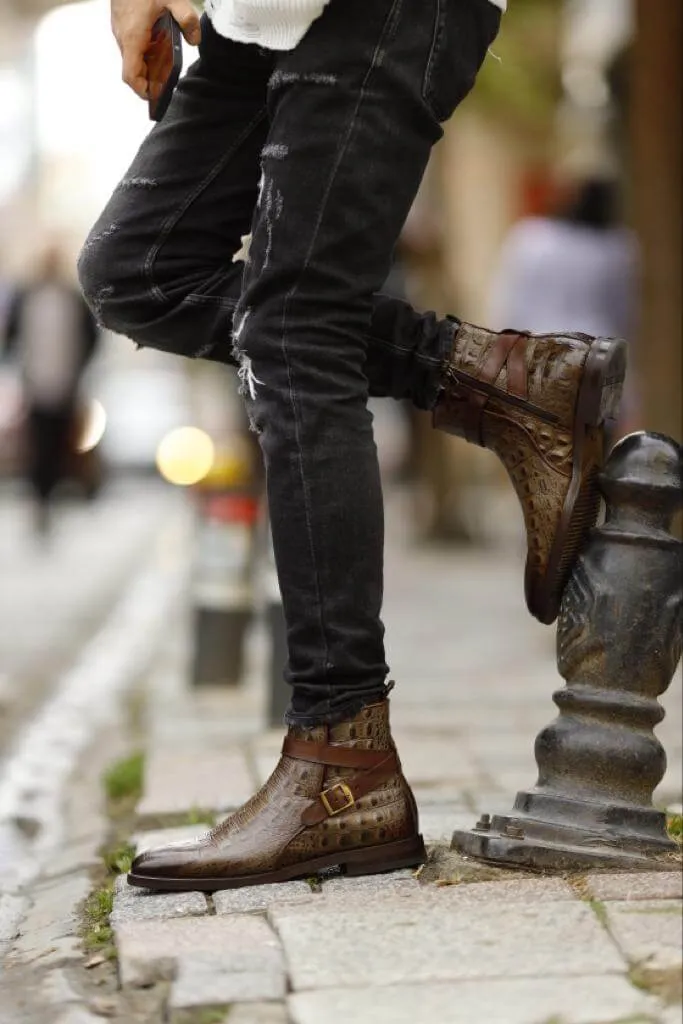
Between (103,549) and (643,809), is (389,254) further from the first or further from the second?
(103,549)

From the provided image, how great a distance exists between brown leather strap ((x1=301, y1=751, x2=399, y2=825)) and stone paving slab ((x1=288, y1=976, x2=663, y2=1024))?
47cm

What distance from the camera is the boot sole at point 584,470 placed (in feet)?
8.45

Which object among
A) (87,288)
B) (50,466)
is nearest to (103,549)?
(50,466)

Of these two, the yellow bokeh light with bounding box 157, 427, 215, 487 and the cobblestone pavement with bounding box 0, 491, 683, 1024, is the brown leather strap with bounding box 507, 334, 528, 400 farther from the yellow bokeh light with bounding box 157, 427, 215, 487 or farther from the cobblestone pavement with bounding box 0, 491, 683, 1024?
the yellow bokeh light with bounding box 157, 427, 215, 487

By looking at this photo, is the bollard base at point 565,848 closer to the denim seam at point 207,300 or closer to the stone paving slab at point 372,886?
the stone paving slab at point 372,886

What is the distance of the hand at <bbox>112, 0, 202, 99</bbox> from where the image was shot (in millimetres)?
2527

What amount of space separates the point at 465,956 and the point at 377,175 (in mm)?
1093

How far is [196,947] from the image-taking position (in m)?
2.21

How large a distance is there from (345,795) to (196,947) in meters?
0.37

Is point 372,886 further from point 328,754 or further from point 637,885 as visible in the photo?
point 637,885

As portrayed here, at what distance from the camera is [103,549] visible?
12.0 metres

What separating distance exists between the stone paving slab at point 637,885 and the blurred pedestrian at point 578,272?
4.43 metres

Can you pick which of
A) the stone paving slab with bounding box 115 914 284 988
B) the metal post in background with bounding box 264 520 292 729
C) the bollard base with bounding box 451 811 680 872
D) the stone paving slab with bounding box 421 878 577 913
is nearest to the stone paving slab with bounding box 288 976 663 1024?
the stone paving slab with bounding box 115 914 284 988

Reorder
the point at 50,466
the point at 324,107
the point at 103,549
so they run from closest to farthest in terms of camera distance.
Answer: the point at 324,107 < the point at 103,549 < the point at 50,466
